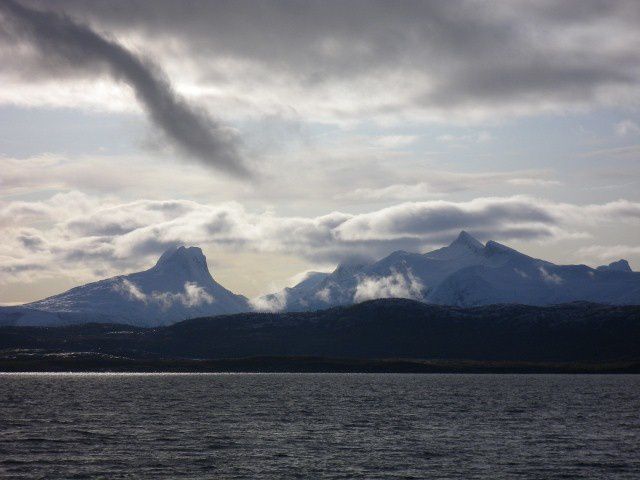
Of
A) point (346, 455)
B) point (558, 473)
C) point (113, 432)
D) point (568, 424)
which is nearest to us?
point (558, 473)

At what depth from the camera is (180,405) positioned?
181375 mm

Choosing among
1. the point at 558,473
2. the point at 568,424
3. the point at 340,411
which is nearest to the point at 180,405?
the point at 340,411

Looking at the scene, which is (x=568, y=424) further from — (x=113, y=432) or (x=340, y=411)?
(x=113, y=432)

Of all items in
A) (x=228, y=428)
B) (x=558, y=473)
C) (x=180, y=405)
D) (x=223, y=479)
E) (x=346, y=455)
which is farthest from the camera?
(x=180, y=405)

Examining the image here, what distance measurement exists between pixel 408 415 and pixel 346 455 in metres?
60.8

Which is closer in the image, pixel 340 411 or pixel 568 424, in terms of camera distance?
pixel 568 424

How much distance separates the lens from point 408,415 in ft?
524

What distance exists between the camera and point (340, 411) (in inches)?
6649

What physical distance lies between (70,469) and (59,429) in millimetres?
40935

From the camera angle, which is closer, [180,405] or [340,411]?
[340,411]

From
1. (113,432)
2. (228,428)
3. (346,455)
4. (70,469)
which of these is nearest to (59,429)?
(113,432)

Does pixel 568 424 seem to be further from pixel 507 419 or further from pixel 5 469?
pixel 5 469

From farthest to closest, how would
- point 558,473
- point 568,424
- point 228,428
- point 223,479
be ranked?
point 568,424
point 228,428
point 558,473
point 223,479

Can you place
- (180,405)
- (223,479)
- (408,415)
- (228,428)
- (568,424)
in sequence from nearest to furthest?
(223,479) < (228,428) < (568,424) < (408,415) < (180,405)
